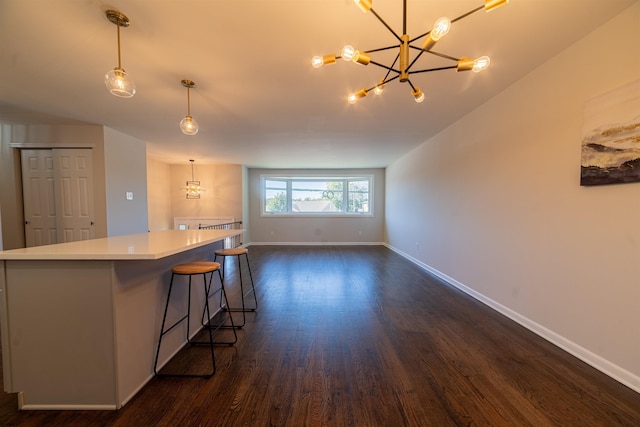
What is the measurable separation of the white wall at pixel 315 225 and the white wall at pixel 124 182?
3.21 meters

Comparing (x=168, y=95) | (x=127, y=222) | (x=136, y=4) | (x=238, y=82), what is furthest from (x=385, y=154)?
(x=127, y=222)

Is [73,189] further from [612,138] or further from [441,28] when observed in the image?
[612,138]

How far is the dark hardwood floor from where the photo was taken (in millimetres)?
1391

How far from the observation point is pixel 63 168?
378 cm

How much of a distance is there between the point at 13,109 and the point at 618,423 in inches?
251

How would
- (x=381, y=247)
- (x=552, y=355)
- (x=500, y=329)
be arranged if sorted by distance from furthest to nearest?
(x=381, y=247), (x=500, y=329), (x=552, y=355)

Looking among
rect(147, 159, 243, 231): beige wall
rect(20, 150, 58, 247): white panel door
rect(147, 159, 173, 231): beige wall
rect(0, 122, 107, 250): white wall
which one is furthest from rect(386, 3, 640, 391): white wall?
rect(147, 159, 173, 231): beige wall

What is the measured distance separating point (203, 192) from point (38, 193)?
3.47 m

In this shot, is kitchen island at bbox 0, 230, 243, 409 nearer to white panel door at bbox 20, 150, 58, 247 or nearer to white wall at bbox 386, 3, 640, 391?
white wall at bbox 386, 3, 640, 391

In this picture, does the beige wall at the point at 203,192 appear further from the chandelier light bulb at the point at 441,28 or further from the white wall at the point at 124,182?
the chandelier light bulb at the point at 441,28

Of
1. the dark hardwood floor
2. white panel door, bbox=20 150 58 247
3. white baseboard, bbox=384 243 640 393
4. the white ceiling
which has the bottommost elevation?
the dark hardwood floor

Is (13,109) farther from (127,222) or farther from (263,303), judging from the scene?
(263,303)

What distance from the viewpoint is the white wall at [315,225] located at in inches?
296

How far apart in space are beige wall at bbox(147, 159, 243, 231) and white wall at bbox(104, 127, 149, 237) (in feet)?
7.64
